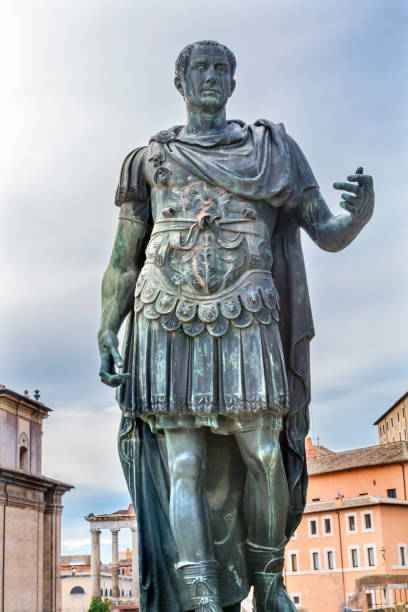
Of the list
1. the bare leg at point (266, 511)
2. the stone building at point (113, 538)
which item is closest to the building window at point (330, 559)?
the stone building at point (113, 538)

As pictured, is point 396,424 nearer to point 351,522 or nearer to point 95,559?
point 351,522

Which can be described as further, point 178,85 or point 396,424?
point 396,424

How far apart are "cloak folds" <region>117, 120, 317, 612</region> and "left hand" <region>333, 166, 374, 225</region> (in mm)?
359

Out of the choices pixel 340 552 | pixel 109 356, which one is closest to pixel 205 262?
pixel 109 356

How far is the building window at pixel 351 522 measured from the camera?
6725 cm

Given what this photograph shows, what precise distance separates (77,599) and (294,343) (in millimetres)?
122284

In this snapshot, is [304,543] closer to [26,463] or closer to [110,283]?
[26,463]

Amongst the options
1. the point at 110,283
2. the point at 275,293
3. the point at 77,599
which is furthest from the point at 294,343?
the point at 77,599

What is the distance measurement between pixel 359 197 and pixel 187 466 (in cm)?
172

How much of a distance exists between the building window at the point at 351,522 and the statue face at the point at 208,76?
65.1 metres

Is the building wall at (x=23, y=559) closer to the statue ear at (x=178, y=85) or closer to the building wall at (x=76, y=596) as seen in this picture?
the statue ear at (x=178, y=85)

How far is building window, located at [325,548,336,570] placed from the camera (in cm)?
6875

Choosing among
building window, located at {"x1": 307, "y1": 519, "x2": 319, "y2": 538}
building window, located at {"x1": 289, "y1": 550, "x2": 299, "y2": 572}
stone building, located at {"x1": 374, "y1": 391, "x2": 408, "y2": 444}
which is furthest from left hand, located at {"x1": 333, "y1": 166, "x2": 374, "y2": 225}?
stone building, located at {"x1": 374, "y1": 391, "x2": 408, "y2": 444}

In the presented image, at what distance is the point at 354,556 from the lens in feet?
221
